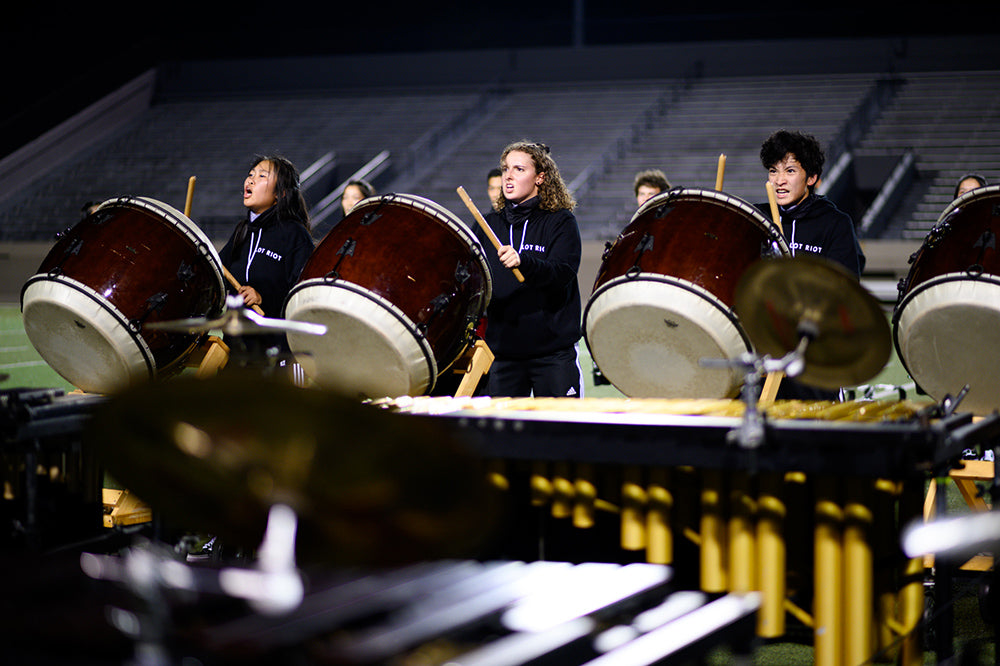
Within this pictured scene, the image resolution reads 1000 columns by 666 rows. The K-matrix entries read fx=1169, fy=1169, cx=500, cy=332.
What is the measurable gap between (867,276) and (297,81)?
1183 centimetres

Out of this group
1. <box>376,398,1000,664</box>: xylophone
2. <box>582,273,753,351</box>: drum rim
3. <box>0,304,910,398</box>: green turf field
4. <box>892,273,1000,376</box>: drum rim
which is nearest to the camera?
<box>376,398,1000,664</box>: xylophone

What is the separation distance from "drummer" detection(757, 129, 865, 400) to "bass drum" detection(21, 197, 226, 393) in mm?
2151

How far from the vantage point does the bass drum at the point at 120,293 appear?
4121 mm

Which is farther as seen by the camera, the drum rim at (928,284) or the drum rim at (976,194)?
the drum rim at (976,194)

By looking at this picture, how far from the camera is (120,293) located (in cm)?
414

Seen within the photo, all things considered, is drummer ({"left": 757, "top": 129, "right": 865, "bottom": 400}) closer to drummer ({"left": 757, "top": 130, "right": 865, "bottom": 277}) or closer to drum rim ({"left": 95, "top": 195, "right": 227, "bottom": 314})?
drummer ({"left": 757, "top": 130, "right": 865, "bottom": 277})

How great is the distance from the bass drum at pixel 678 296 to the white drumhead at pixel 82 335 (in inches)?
63.8

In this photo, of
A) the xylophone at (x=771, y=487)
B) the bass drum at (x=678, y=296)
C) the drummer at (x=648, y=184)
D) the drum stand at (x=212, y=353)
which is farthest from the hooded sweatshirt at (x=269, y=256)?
the drummer at (x=648, y=184)

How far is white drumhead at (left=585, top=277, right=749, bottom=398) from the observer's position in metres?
3.79

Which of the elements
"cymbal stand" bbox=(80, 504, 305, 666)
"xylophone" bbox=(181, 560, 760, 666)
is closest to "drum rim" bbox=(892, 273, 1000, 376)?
"xylophone" bbox=(181, 560, 760, 666)

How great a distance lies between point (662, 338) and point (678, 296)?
16 centimetres

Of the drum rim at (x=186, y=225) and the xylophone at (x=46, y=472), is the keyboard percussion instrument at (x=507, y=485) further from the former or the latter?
the drum rim at (x=186, y=225)

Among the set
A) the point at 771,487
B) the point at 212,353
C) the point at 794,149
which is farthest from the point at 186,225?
the point at 771,487

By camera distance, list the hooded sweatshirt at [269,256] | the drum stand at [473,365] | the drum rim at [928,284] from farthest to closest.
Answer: the hooded sweatshirt at [269,256] < the drum stand at [473,365] < the drum rim at [928,284]
